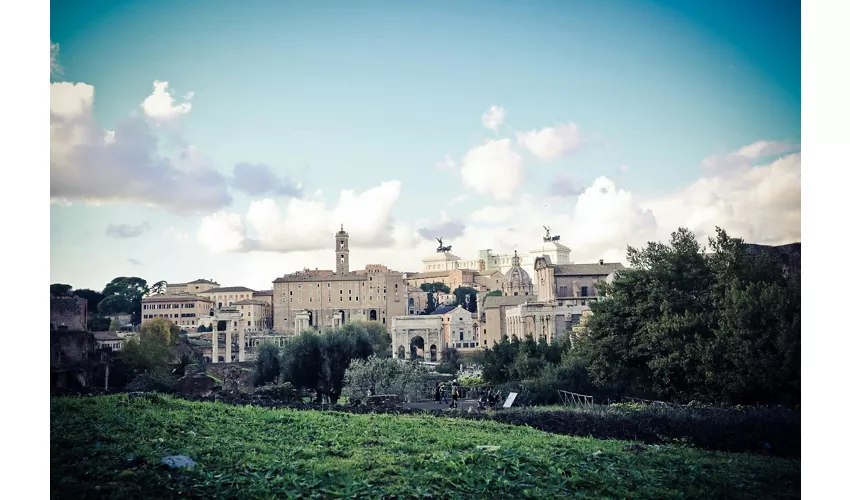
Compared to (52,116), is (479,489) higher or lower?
lower

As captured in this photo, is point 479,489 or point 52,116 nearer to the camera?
point 479,489

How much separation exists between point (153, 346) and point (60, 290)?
552 centimetres

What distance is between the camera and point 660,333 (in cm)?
1141

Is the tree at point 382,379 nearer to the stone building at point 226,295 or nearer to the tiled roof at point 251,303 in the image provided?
the stone building at point 226,295

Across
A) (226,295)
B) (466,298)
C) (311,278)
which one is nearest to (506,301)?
(466,298)

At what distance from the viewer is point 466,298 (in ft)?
147

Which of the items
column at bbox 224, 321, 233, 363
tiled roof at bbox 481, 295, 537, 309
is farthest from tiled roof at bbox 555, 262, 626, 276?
column at bbox 224, 321, 233, 363

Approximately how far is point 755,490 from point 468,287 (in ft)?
121

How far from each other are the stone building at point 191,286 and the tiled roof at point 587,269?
16071 millimetres

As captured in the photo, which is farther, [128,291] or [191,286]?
[191,286]

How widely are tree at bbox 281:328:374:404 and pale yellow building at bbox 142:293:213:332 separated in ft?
6.75

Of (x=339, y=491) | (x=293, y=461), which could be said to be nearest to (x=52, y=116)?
(x=293, y=461)

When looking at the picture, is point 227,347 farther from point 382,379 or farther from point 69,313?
point 69,313
